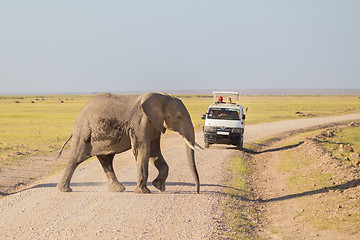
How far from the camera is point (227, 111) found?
23.5 meters

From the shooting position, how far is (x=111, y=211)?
1060 cm

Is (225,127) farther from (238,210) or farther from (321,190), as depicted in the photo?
(238,210)

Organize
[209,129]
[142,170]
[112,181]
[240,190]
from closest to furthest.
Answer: [142,170]
[112,181]
[240,190]
[209,129]

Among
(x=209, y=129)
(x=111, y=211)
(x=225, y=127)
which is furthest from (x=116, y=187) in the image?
(x=225, y=127)

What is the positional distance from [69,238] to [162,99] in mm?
5460

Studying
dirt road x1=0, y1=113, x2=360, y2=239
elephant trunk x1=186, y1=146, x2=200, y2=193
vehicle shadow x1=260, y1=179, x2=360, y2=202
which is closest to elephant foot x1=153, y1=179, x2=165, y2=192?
dirt road x1=0, y1=113, x2=360, y2=239

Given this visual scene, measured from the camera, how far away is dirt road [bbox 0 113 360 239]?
29.7 feet

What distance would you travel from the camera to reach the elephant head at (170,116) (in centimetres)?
1274

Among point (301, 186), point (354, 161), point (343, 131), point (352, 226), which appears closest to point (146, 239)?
point (352, 226)

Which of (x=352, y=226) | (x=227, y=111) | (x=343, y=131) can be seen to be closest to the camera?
(x=352, y=226)

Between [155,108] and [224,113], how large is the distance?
11.0 m

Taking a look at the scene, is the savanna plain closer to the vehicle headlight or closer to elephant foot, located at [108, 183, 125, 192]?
the vehicle headlight

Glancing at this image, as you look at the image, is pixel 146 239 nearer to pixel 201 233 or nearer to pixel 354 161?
pixel 201 233

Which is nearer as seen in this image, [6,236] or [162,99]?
[6,236]
